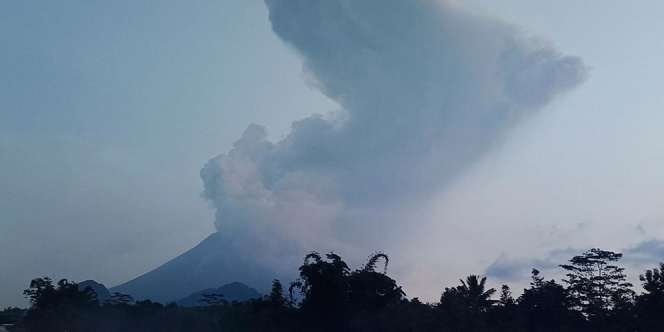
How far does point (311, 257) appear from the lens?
120ft

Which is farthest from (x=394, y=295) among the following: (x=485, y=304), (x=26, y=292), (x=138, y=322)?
(x=26, y=292)

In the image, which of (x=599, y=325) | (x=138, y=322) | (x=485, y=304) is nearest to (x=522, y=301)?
(x=485, y=304)

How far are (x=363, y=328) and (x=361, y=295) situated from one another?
95.2 inches

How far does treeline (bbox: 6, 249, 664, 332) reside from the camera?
30.7 meters

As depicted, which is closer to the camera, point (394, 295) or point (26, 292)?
point (394, 295)

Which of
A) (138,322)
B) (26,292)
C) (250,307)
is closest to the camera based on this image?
(250,307)

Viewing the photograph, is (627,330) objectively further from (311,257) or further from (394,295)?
(311,257)

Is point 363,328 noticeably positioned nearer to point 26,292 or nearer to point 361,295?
point 361,295

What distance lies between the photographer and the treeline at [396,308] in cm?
3069

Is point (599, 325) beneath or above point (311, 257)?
beneath

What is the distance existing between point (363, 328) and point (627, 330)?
11.4 metres

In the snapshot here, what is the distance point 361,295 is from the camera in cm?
3584

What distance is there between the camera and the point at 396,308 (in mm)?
33062

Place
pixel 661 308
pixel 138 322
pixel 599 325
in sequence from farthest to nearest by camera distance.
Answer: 1. pixel 138 322
2. pixel 599 325
3. pixel 661 308
